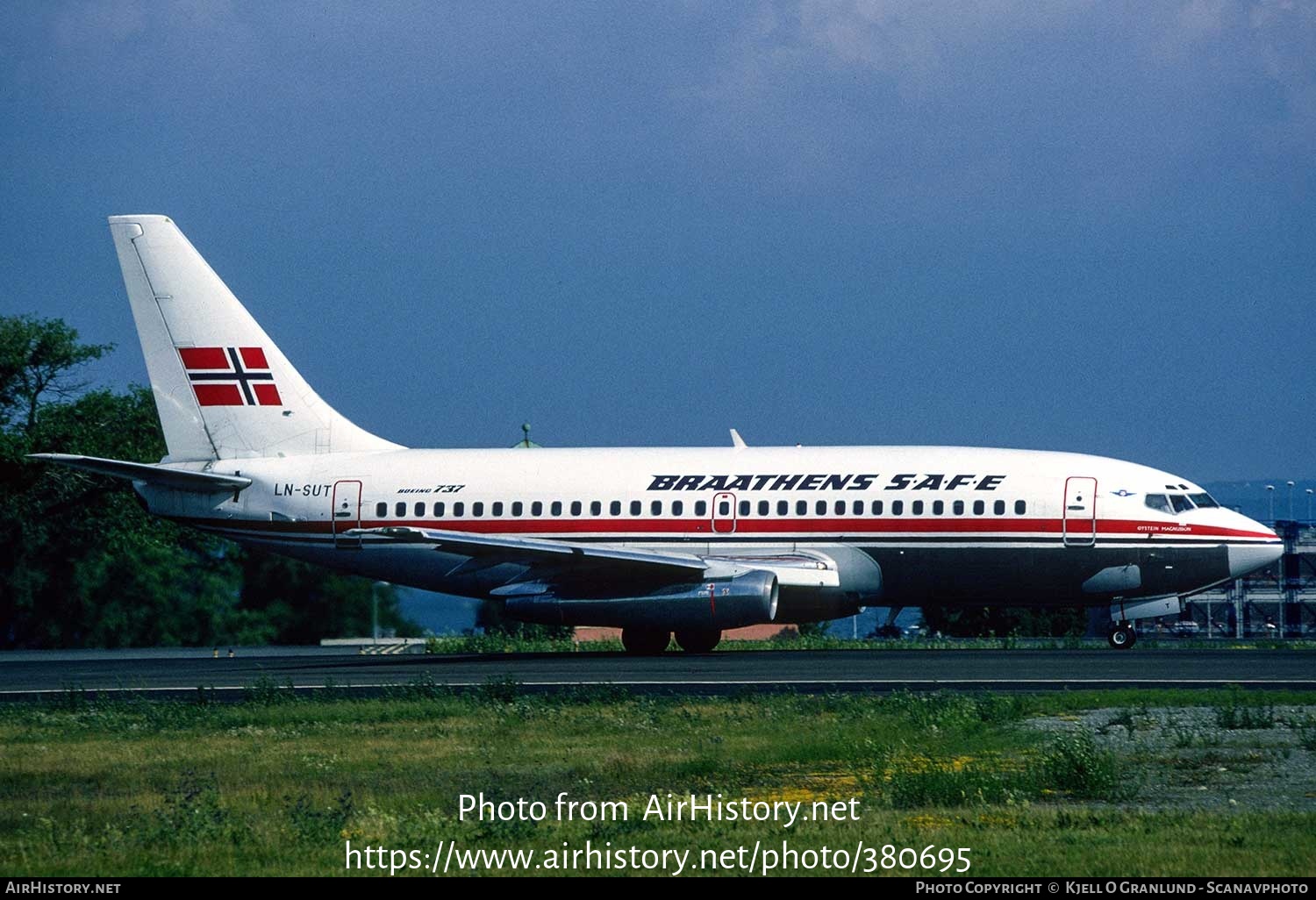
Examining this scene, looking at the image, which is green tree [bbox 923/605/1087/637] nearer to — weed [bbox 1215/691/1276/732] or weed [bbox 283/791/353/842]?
weed [bbox 1215/691/1276/732]

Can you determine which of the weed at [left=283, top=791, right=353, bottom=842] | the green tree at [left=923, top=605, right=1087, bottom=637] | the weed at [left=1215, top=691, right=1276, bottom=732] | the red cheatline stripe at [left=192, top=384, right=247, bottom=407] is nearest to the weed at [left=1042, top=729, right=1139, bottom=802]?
the weed at [left=1215, top=691, right=1276, bottom=732]

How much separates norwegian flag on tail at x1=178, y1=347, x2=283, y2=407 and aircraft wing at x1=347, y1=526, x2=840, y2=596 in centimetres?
642

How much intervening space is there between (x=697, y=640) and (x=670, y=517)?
2.65m

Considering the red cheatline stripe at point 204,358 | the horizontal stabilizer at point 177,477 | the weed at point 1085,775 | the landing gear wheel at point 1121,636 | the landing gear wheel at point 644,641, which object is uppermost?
the red cheatline stripe at point 204,358

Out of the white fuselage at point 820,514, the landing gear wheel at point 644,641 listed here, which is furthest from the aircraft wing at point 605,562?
the landing gear wheel at point 644,641

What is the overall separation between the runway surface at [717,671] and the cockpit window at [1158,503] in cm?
271

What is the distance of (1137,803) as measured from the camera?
1402cm

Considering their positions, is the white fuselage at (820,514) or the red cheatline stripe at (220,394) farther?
the red cheatline stripe at (220,394)

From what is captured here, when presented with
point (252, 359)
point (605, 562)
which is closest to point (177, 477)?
point (252, 359)

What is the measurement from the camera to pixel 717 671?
28.9 meters

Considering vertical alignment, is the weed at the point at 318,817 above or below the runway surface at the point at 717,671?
below

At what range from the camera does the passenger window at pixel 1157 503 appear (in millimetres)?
34062

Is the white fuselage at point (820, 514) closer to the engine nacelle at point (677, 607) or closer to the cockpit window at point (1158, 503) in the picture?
the cockpit window at point (1158, 503)

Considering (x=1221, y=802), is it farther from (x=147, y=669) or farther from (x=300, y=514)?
(x=300, y=514)
